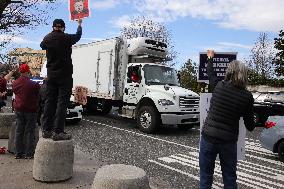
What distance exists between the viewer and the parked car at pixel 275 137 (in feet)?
28.8

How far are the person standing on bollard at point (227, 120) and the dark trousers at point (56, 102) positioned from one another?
2694 millimetres

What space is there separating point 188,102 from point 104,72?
4323 millimetres

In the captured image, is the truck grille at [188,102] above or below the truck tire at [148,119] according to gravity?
above

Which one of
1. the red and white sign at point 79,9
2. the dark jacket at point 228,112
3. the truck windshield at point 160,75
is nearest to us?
the dark jacket at point 228,112

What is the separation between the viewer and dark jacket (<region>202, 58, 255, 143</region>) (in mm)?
4164

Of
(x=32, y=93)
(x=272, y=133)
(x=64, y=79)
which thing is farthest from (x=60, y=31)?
(x=272, y=133)

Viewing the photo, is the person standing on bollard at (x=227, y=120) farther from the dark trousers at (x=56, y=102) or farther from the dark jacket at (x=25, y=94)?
the dark jacket at (x=25, y=94)

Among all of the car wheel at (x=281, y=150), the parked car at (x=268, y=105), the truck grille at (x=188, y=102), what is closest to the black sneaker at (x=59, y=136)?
the car wheel at (x=281, y=150)

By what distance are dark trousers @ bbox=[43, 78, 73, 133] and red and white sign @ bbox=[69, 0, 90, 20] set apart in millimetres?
1063

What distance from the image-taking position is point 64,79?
6.11 m

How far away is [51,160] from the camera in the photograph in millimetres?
5844

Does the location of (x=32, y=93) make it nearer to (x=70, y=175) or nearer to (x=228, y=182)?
(x=70, y=175)

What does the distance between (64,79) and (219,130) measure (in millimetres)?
2946

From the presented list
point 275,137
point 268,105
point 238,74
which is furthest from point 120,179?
point 268,105
